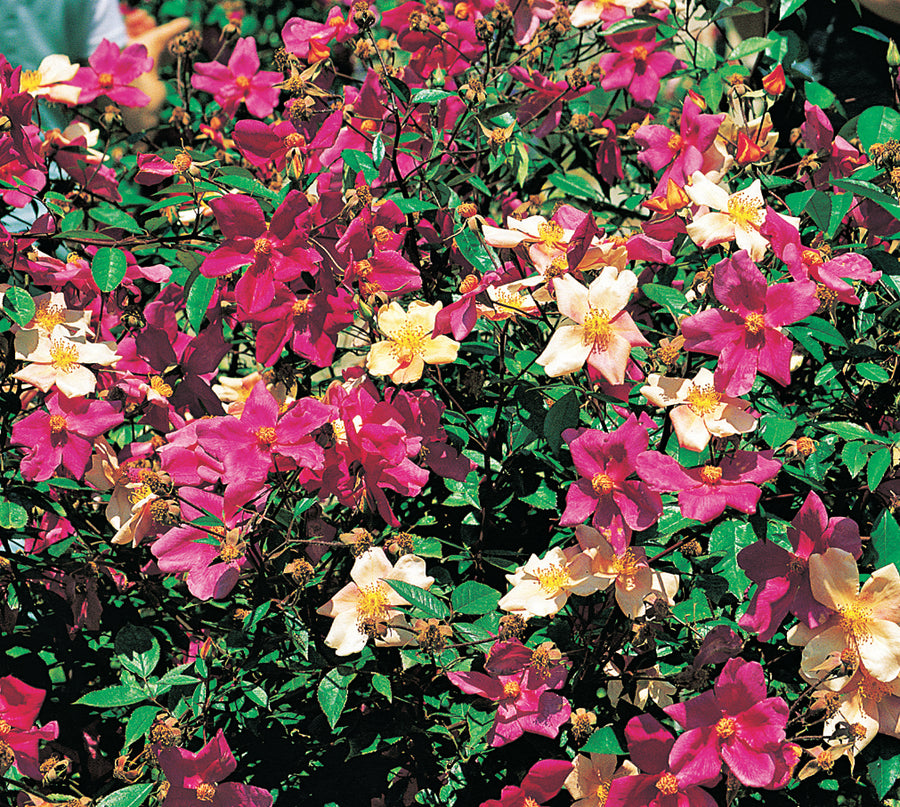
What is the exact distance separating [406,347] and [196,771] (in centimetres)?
53

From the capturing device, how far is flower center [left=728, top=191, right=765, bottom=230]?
3.27 feet

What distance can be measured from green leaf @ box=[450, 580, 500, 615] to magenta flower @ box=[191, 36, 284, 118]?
0.98 metres

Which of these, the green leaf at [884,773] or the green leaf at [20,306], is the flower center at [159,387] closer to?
the green leaf at [20,306]

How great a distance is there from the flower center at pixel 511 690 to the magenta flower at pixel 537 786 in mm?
83

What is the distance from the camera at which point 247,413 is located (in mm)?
1039

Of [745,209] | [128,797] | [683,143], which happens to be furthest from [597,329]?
[128,797]

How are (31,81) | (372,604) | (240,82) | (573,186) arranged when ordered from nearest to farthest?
(372,604) → (573,186) → (31,81) → (240,82)

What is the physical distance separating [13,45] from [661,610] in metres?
2.86

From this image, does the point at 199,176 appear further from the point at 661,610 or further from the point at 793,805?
the point at 793,805

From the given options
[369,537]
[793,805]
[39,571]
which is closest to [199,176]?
[369,537]

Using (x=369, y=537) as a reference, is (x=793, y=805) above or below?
below

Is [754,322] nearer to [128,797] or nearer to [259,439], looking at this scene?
[259,439]

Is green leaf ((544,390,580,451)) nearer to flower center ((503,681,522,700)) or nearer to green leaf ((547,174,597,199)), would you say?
flower center ((503,681,522,700))

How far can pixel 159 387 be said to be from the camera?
122 cm
